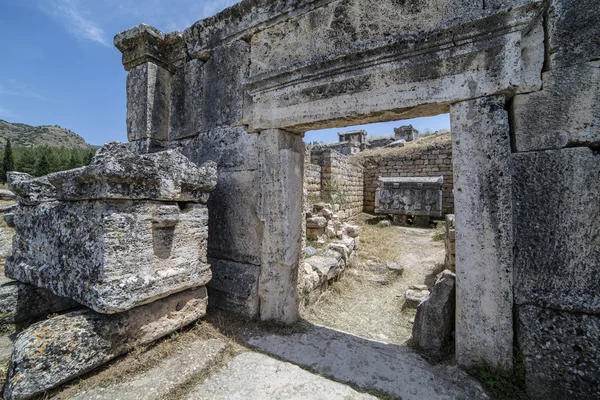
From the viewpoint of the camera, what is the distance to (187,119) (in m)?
3.26

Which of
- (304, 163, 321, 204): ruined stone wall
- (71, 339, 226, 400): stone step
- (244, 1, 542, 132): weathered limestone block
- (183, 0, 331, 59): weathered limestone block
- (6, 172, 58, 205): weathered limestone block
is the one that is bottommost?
(71, 339, 226, 400): stone step

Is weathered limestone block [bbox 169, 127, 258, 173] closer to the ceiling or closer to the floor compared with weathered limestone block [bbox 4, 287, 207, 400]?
closer to the ceiling

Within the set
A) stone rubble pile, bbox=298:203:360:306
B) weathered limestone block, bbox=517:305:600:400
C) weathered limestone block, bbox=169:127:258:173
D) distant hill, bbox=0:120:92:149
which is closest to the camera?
weathered limestone block, bbox=517:305:600:400

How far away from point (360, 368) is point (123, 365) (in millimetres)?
1633

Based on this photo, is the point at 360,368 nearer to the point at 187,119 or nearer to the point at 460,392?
the point at 460,392

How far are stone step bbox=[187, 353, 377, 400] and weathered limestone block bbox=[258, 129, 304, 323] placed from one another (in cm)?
68

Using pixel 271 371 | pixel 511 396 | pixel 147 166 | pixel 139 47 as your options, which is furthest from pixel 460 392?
pixel 139 47

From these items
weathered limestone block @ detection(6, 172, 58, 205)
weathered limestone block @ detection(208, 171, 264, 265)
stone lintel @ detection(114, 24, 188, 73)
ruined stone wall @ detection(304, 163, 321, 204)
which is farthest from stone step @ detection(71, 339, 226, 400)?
ruined stone wall @ detection(304, 163, 321, 204)

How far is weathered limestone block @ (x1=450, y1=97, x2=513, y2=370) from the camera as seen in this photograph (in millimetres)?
1793

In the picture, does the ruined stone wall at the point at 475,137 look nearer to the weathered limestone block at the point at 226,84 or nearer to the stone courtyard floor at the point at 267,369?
the weathered limestone block at the point at 226,84

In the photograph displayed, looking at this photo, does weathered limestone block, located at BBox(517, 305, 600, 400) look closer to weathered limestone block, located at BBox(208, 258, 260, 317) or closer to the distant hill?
weathered limestone block, located at BBox(208, 258, 260, 317)

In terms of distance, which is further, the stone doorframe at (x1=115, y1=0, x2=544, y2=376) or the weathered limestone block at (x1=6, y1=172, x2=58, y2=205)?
A: the weathered limestone block at (x1=6, y1=172, x2=58, y2=205)

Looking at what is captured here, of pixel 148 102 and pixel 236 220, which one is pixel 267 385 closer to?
pixel 236 220

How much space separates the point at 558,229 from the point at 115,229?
9.14 ft
